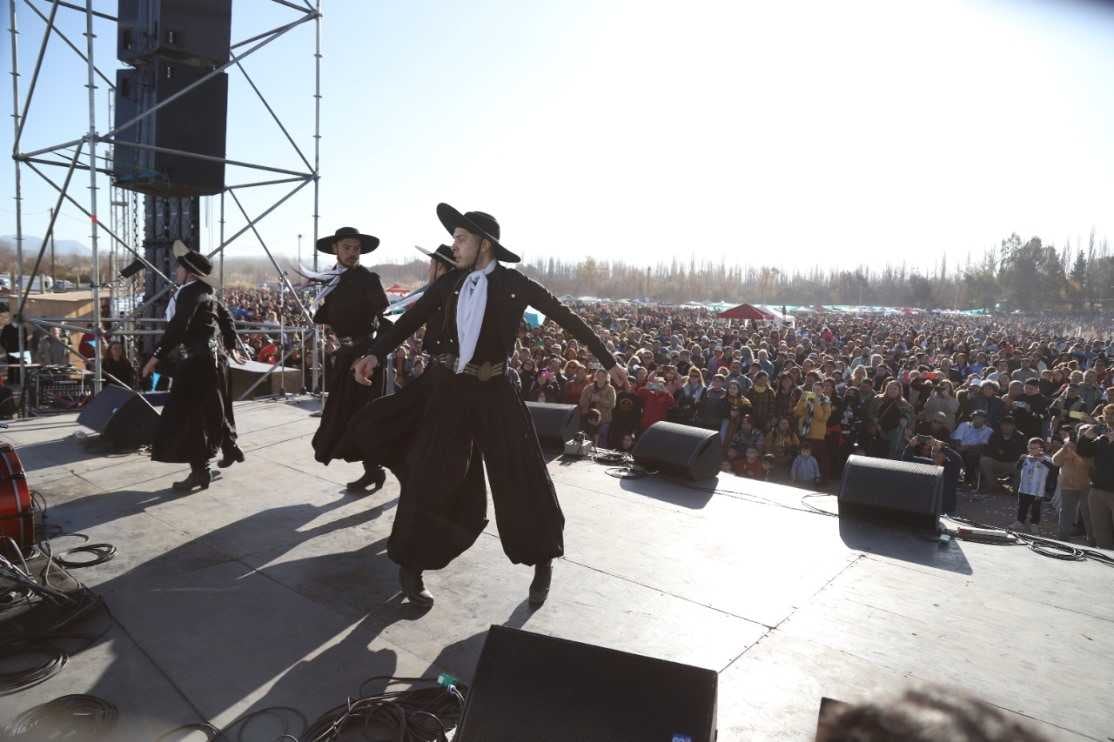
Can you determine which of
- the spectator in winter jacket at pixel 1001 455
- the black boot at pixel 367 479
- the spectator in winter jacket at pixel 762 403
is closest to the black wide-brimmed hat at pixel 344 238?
the black boot at pixel 367 479

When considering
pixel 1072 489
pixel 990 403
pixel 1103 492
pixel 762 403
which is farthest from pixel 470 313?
pixel 990 403

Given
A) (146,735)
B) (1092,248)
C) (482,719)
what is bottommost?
(146,735)

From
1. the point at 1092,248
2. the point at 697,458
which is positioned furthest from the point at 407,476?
the point at 1092,248

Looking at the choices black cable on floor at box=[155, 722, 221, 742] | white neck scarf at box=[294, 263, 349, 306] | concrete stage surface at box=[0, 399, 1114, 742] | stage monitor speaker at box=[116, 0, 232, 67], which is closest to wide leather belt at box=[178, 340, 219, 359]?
white neck scarf at box=[294, 263, 349, 306]

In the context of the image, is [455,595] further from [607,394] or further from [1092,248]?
[1092,248]

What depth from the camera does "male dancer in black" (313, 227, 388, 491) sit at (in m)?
5.12

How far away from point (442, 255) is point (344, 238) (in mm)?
1130

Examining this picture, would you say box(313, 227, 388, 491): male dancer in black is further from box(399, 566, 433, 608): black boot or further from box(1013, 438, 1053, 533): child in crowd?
box(1013, 438, 1053, 533): child in crowd

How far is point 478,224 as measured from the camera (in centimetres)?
359

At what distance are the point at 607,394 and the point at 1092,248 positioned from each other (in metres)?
115

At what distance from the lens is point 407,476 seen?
3.56m

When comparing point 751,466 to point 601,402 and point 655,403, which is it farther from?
point 601,402

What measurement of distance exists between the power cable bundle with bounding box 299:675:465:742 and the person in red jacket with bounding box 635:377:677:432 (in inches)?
278

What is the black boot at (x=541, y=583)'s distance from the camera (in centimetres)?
354
